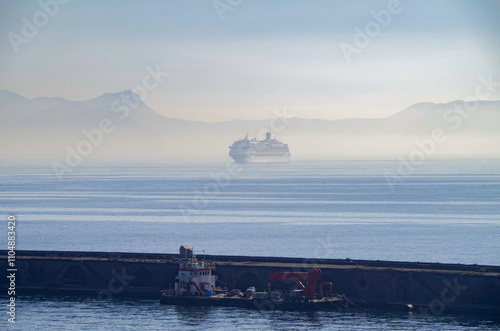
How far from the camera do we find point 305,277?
59844 millimetres

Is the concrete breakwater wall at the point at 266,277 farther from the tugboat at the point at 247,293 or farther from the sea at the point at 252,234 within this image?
the sea at the point at 252,234

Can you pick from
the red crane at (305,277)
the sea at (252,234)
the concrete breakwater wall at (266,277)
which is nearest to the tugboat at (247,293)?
the red crane at (305,277)

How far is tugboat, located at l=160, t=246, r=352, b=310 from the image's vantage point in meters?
58.9

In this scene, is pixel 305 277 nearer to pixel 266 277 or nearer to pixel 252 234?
pixel 266 277

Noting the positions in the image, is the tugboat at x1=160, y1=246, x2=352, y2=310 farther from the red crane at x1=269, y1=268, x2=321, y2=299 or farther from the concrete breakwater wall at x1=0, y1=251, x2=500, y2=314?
the concrete breakwater wall at x1=0, y1=251, x2=500, y2=314

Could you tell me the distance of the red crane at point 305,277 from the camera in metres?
59.0

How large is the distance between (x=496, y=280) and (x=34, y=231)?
77907mm

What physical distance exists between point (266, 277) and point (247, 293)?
351cm

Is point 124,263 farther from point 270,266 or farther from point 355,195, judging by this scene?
point 355,195

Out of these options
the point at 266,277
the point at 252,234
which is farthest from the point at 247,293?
the point at 252,234

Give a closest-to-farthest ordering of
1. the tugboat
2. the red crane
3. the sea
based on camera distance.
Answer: the sea → the tugboat → the red crane

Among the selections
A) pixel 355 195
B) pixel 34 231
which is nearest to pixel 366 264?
pixel 34 231

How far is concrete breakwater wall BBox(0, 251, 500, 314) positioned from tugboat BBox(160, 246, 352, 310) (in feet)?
4.86

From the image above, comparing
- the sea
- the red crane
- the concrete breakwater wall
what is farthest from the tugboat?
the concrete breakwater wall
